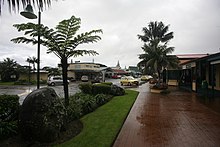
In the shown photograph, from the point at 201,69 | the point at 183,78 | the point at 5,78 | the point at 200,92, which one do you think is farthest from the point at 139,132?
the point at 5,78

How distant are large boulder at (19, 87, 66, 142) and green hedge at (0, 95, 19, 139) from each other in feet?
1.72

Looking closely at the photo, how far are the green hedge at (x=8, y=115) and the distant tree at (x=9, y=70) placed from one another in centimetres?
3885

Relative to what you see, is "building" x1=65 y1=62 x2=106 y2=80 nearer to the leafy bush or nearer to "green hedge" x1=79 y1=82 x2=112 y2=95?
"green hedge" x1=79 y1=82 x2=112 y2=95

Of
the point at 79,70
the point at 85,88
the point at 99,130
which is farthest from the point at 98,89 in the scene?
the point at 79,70

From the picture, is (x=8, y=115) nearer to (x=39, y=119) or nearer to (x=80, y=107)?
(x=39, y=119)

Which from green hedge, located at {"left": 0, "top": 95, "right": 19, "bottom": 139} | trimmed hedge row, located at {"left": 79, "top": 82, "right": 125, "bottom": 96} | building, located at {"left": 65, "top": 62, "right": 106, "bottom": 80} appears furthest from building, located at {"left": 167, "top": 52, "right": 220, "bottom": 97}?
building, located at {"left": 65, "top": 62, "right": 106, "bottom": 80}

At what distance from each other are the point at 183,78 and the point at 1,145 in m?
24.3

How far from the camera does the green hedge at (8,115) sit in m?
5.27

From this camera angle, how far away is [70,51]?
25.1ft

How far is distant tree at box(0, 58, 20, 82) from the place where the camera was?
40.9 m

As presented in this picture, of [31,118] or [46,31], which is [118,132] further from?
[46,31]

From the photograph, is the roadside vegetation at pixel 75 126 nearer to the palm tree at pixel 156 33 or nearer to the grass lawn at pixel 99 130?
the grass lawn at pixel 99 130

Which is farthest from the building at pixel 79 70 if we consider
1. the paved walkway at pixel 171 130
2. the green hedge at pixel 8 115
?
the green hedge at pixel 8 115

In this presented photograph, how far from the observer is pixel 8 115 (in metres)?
6.04
